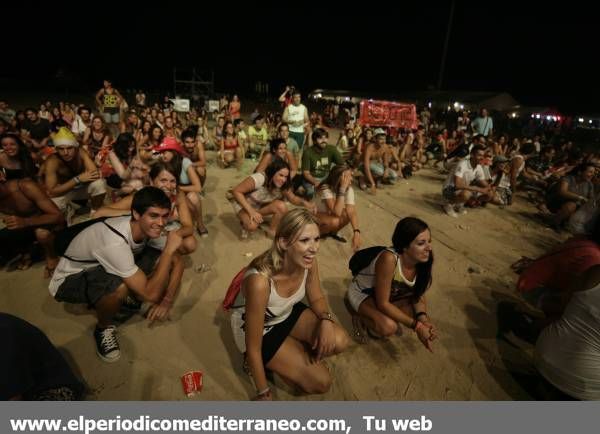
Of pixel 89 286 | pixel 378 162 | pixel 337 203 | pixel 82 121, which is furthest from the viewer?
pixel 82 121

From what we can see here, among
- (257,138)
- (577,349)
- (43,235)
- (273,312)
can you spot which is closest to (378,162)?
(257,138)

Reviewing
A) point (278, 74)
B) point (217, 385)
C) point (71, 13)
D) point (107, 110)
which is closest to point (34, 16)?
point (71, 13)

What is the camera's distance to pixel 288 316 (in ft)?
7.97

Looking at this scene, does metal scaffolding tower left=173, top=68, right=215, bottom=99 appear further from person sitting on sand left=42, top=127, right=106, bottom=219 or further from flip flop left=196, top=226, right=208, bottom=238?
flip flop left=196, top=226, right=208, bottom=238

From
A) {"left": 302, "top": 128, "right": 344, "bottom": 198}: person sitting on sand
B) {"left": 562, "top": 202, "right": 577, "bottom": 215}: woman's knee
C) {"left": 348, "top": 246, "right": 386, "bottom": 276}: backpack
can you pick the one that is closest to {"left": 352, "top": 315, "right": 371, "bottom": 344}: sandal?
{"left": 348, "top": 246, "right": 386, "bottom": 276}: backpack

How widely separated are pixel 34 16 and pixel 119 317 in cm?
5192

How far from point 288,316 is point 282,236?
2.40 ft

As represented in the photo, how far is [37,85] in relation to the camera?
31297 millimetres

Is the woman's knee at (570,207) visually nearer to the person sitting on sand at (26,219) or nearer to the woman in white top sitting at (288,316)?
the woman in white top sitting at (288,316)

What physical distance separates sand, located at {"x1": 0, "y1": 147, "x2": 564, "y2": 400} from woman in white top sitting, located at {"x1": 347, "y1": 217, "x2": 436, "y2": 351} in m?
0.34

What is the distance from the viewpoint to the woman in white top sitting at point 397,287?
249cm

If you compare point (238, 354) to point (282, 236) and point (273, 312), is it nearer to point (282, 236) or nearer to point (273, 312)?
point (273, 312)

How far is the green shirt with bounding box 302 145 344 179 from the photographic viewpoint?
5633 mm

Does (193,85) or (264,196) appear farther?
(193,85)
